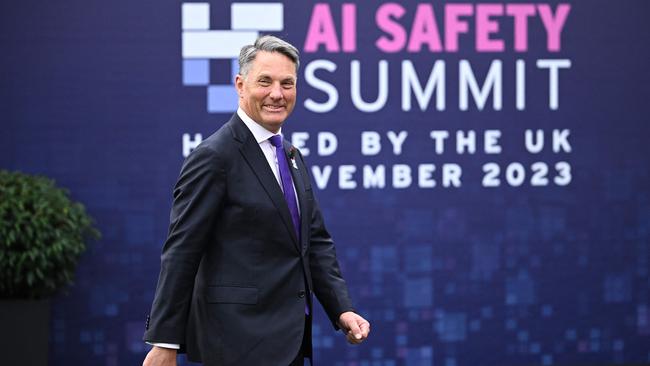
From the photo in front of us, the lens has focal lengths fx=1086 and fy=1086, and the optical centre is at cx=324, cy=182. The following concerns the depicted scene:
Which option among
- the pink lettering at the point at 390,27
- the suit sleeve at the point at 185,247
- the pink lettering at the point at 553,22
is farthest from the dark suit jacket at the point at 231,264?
the pink lettering at the point at 553,22

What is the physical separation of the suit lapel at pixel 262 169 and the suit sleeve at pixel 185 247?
0.14 meters

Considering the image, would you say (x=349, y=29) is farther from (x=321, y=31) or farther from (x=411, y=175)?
(x=411, y=175)

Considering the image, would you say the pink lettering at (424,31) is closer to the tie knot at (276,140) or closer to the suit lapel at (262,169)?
the tie knot at (276,140)

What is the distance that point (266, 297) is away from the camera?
3.24 meters

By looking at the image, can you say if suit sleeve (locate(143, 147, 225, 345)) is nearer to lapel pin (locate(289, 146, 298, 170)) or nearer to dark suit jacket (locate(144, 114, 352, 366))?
dark suit jacket (locate(144, 114, 352, 366))

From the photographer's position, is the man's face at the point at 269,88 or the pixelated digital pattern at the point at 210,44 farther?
the pixelated digital pattern at the point at 210,44

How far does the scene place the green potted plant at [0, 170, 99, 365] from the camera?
18.1 feet

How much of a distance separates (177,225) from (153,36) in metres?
3.24

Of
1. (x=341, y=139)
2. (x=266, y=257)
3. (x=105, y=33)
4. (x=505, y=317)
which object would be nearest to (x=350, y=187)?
(x=341, y=139)

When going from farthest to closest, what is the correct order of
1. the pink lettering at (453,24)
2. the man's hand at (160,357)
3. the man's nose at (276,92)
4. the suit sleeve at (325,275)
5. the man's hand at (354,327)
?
the pink lettering at (453,24) → the suit sleeve at (325,275) → the man's hand at (354,327) → the man's nose at (276,92) → the man's hand at (160,357)

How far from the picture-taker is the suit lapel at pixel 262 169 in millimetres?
3223

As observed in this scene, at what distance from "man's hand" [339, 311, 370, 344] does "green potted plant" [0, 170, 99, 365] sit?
8.36 ft

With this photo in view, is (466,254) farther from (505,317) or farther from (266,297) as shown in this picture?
(266,297)

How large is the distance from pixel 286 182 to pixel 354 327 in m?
0.49
